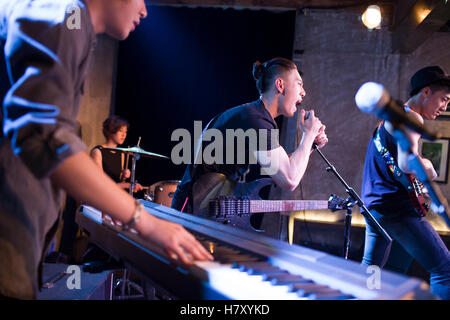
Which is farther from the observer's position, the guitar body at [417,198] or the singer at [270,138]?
the guitar body at [417,198]

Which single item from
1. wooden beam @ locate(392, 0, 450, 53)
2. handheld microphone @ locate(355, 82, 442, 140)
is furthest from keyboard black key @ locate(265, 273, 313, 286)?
wooden beam @ locate(392, 0, 450, 53)

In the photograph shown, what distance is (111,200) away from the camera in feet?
2.89

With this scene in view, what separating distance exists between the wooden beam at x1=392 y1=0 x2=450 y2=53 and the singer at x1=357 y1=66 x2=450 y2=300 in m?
→ 2.03

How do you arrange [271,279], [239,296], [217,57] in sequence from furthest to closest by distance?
[217,57] < [271,279] < [239,296]

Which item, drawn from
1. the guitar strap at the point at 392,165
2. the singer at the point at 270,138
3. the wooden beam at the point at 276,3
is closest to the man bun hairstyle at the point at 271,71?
the singer at the point at 270,138

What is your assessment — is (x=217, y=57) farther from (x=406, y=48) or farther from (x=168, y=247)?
(x=168, y=247)

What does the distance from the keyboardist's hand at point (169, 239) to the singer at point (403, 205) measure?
184cm

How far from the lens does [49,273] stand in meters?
2.02

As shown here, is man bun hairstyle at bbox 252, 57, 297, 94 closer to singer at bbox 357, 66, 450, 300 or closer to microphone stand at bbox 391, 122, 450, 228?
singer at bbox 357, 66, 450, 300

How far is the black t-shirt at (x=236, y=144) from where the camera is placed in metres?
1.94

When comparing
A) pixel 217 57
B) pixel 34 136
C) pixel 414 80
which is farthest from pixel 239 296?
pixel 217 57

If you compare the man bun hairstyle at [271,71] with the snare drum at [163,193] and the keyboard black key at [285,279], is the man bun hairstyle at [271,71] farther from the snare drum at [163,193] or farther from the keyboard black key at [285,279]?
the snare drum at [163,193]

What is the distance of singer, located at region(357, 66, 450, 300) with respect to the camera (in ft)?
7.92

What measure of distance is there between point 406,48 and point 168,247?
5943 mm
